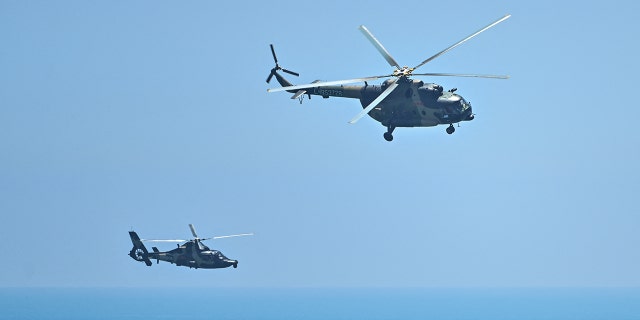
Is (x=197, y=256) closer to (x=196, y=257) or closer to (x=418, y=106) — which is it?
(x=196, y=257)

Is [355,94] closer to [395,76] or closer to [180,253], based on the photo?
[395,76]

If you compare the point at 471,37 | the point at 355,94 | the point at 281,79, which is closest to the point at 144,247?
the point at 281,79

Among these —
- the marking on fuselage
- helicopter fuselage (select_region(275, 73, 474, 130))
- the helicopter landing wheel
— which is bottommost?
the helicopter landing wheel

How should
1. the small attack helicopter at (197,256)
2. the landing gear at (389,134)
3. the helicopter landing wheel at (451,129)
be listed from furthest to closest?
the small attack helicopter at (197,256) < the landing gear at (389,134) < the helicopter landing wheel at (451,129)

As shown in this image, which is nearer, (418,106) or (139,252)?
(418,106)

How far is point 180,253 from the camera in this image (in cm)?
12025

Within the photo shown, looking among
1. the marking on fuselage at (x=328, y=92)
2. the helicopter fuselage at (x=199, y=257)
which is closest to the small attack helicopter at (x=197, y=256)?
the helicopter fuselage at (x=199, y=257)

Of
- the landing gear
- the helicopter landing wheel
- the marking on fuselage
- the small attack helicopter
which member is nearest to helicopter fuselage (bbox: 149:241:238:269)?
the small attack helicopter

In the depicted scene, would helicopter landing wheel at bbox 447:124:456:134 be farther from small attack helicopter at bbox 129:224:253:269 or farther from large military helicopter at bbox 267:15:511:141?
small attack helicopter at bbox 129:224:253:269

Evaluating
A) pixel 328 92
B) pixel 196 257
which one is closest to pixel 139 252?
pixel 196 257

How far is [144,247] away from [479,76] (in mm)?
67731

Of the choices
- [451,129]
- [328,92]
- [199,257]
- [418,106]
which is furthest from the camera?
[199,257]

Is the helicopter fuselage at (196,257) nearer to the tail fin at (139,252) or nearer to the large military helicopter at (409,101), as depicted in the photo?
the tail fin at (139,252)

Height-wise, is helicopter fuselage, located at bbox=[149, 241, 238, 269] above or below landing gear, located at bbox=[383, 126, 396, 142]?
above
